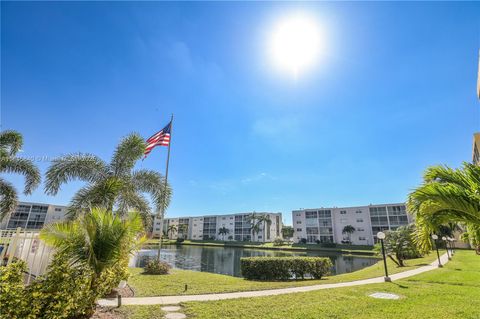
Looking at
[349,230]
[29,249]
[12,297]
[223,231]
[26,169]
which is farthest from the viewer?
[223,231]

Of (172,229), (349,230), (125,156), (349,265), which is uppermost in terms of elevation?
(125,156)

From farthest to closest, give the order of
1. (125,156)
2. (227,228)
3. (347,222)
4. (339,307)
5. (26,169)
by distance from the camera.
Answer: (227,228)
(347,222)
(26,169)
(125,156)
(339,307)

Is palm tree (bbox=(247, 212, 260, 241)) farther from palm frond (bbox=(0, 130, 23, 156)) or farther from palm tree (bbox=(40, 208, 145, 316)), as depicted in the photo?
palm tree (bbox=(40, 208, 145, 316))

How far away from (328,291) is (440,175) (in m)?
6.48

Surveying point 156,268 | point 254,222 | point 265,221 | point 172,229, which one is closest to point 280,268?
point 156,268

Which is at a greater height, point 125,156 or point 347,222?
point 125,156

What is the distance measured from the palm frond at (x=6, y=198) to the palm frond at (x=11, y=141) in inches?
77.4

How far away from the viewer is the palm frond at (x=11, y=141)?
1509cm

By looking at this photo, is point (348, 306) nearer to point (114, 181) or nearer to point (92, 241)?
point (92, 241)

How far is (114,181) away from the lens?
12.7 meters

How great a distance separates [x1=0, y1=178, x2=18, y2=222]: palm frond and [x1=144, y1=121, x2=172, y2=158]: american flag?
8.37 metres

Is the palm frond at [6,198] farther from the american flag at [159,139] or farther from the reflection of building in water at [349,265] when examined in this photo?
the reflection of building in water at [349,265]

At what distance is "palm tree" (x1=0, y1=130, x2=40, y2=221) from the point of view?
1488cm

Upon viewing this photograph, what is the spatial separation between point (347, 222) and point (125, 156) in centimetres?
7199
